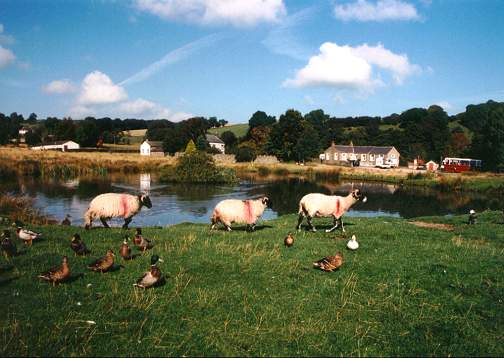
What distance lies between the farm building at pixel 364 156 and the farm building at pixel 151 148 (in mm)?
57563

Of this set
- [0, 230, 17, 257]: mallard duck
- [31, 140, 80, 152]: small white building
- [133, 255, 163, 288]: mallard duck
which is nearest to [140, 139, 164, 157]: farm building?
[31, 140, 80, 152]: small white building

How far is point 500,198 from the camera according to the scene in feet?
183

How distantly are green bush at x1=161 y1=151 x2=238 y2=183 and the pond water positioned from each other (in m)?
4.30

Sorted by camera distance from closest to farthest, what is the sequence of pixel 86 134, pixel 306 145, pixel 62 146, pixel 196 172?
pixel 196 172, pixel 306 145, pixel 62 146, pixel 86 134

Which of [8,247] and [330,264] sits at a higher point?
[8,247]

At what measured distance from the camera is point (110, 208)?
18922 mm

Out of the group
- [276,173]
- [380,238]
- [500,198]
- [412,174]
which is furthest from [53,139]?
[380,238]

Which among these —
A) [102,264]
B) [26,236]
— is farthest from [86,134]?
[102,264]

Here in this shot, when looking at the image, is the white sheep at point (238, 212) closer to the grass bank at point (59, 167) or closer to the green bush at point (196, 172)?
the green bush at point (196, 172)

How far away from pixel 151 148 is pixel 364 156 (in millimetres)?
74495

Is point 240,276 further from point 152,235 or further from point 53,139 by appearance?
point 53,139

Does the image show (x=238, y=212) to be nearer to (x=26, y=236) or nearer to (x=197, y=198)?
(x=26, y=236)

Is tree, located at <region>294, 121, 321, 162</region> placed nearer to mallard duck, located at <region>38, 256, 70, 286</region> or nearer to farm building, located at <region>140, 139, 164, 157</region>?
farm building, located at <region>140, 139, 164, 157</region>

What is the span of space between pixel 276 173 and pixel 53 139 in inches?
4002
